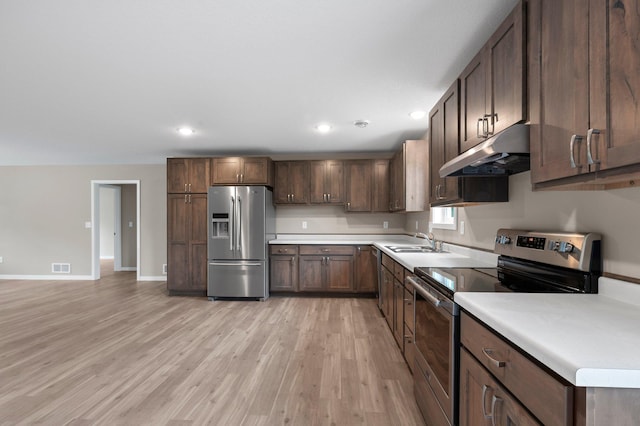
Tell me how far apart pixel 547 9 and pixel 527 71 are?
23 cm

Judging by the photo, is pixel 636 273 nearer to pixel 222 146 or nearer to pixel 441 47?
pixel 441 47

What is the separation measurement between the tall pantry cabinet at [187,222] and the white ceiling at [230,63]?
3.04 feet

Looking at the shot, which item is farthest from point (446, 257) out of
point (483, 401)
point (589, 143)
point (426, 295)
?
point (589, 143)

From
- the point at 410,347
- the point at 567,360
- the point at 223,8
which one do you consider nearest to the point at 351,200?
the point at 410,347

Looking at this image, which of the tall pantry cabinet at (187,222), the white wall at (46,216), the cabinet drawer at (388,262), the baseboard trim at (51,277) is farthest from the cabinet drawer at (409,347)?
the baseboard trim at (51,277)

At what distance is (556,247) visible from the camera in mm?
1529

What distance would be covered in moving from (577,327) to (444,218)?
279 cm

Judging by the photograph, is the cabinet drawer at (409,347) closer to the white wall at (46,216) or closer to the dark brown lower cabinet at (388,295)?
the dark brown lower cabinet at (388,295)

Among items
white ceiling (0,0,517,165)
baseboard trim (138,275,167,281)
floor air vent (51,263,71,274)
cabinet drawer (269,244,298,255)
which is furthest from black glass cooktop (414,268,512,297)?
floor air vent (51,263,71,274)

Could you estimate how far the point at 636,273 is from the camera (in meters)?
1.23

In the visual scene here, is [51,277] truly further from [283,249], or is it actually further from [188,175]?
[283,249]

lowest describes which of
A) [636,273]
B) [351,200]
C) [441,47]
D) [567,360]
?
[567,360]

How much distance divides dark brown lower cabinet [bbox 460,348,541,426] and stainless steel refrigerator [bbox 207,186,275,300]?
366 cm

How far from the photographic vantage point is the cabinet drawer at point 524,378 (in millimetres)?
769
